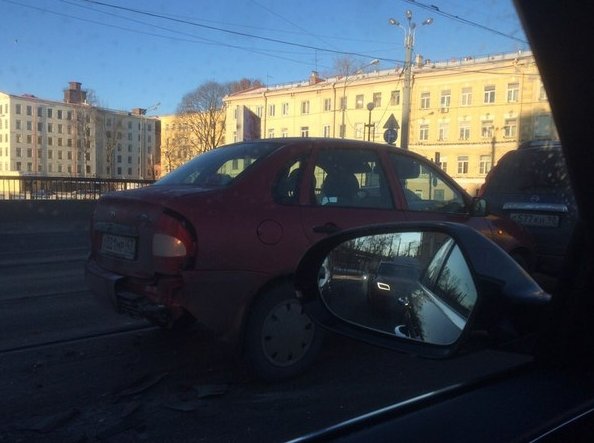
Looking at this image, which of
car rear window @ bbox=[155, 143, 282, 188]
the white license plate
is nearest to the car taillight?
the white license plate

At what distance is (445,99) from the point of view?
873cm

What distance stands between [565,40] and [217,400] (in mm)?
2865

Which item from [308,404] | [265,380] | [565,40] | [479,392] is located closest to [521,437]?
[479,392]

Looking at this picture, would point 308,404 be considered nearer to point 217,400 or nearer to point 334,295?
point 217,400

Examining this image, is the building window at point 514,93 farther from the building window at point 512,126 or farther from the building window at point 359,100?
the building window at point 359,100

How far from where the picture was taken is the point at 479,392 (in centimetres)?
146

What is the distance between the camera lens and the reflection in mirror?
1554 mm

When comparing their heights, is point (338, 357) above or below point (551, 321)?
below

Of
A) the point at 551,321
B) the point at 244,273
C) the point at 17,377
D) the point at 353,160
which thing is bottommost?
the point at 17,377

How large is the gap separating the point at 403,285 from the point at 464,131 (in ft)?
20.9

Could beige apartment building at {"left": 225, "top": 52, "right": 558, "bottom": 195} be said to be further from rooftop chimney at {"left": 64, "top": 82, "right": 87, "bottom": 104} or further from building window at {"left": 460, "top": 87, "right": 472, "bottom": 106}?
rooftop chimney at {"left": 64, "top": 82, "right": 87, "bottom": 104}

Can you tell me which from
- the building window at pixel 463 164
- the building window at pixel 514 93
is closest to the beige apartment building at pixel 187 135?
the building window at pixel 463 164

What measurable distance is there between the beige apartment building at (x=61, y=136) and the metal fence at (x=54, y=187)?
742cm

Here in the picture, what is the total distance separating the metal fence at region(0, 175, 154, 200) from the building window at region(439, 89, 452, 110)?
972cm
